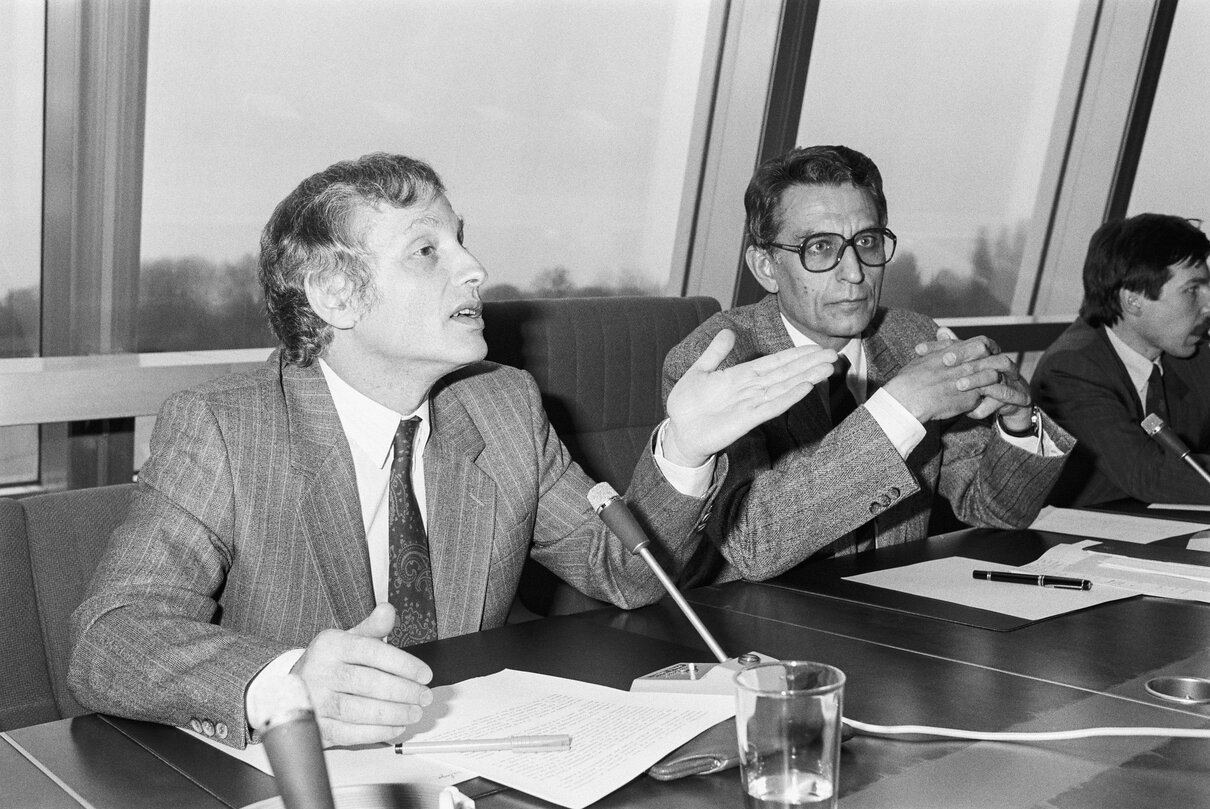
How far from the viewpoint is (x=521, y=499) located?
1.95m

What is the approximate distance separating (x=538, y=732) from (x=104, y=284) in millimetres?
2337

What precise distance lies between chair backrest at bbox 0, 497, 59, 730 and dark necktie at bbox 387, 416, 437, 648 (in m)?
0.47

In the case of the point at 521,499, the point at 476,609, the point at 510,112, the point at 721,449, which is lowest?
the point at 476,609

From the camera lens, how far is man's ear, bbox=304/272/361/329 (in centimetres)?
189

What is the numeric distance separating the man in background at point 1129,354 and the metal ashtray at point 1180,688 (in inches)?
71.4

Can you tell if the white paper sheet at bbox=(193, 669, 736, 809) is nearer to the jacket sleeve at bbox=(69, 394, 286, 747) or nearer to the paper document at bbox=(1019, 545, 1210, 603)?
the jacket sleeve at bbox=(69, 394, 286, 747)

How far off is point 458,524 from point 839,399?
3.04 ft

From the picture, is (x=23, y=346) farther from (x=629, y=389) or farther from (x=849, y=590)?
(x=849, y=590)

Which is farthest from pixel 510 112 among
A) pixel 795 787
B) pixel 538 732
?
pixel 795 787

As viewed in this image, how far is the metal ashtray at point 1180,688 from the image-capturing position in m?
1.37

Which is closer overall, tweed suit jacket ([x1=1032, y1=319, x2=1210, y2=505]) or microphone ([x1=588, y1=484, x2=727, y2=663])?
microphone ([x1=588, y1=484, x2=727, y2=663])

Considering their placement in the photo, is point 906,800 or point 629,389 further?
point 629,389

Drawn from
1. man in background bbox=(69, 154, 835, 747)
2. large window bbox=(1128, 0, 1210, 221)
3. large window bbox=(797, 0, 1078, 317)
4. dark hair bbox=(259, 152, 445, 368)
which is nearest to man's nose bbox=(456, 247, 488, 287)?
man in background bbox=(69, 154, 835, 747)

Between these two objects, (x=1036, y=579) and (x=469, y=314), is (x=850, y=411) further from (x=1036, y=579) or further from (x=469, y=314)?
(x=469, y=314)
